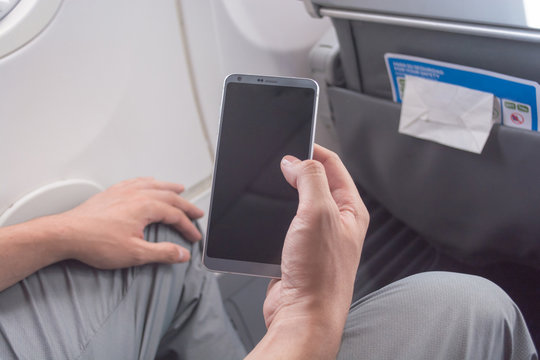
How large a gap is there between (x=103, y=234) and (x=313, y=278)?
38 cm

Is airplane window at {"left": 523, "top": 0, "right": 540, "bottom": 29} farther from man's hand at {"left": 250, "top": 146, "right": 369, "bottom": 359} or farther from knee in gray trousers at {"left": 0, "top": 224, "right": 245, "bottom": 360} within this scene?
knee in gray trousers at {"left": 0, "top": 224, "right": 245, "bottom": 360}

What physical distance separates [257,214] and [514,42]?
1.34 feet

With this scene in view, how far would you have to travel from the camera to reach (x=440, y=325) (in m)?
0.49

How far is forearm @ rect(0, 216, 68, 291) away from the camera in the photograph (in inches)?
24.0

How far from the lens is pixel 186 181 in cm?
Answer: 103

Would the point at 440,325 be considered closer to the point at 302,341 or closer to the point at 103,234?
the point at 302,341

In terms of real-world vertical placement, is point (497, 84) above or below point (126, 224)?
above

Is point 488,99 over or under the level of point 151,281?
over

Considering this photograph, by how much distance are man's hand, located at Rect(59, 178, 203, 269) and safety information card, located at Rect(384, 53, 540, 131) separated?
464 mm

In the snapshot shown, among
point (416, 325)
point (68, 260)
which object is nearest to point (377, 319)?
point (416, 325)

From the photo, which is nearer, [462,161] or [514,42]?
[514,42]

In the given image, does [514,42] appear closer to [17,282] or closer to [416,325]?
[416,325]

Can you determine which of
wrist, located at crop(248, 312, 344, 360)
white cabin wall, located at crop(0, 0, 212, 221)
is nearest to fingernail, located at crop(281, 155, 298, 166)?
wrist, located at crop(248, 312, 344, 360)

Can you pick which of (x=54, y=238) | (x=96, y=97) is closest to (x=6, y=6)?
(x=96, y=97)
